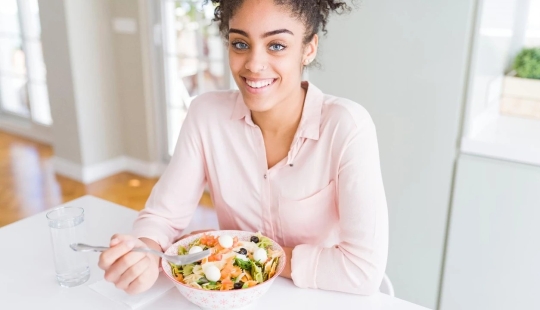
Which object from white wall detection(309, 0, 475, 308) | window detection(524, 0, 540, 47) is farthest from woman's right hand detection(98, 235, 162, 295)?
window detection(524, 0, 540, 47)

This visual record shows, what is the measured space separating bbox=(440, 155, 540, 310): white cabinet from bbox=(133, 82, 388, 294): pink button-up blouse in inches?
27.1

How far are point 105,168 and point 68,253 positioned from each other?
9.06 feet

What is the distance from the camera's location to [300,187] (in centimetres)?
111

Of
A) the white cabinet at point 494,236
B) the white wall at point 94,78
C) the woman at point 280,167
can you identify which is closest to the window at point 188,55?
the white wall at point 94,78

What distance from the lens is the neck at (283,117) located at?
1146 mm

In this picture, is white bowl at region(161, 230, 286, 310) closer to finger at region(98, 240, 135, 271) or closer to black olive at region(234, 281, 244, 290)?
black olive at region(234, 281, 244, 290)

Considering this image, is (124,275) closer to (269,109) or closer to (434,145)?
(269,109)

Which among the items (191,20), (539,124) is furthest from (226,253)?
(191,20)

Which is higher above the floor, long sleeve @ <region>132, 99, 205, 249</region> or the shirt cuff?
long sleeve @ <region>132, 99, 205, 249</region>

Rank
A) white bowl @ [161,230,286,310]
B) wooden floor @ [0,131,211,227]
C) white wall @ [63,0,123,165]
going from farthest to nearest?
white wall @ [63,0,123,165], wooden floor @ [0,131,211,227], white bowl @ [161,230,286,310]

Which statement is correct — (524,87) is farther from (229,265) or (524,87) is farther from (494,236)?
(229,265)

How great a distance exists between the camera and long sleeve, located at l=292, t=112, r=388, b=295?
932mm

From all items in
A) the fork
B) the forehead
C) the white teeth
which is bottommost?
the fork

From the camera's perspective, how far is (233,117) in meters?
1.19
